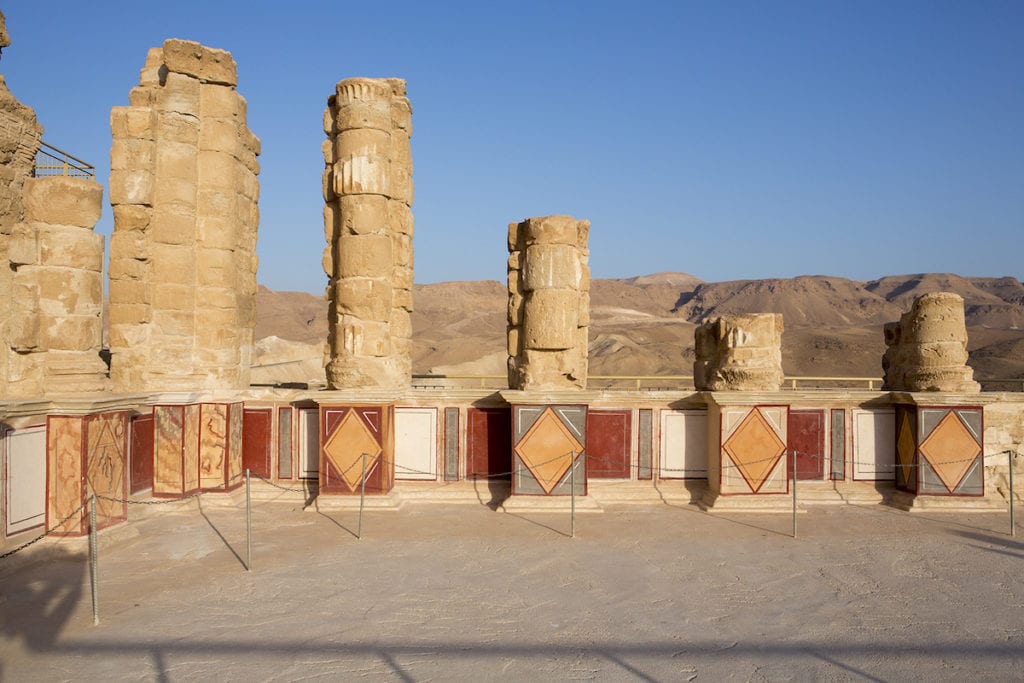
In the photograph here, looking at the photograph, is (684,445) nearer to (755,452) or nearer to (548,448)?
(755,452)

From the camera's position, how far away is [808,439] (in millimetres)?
10203

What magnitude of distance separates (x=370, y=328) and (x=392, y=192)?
2109 mm

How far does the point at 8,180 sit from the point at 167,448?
12.2ft

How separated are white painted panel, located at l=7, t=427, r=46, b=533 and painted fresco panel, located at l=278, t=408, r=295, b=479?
3274 mm

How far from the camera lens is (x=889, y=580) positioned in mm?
6566

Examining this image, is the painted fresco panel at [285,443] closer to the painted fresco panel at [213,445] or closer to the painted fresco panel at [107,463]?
the painted fresco panel at [213,445]

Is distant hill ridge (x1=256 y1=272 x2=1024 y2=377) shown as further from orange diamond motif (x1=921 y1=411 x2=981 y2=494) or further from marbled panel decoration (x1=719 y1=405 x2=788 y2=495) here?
orange diamond motif (x1=921 y1=411 x2=981 y2=494)

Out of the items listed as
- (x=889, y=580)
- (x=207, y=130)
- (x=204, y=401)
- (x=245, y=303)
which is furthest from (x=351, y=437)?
(x=889, y=580)

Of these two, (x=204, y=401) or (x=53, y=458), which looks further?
(x=204, y=401)

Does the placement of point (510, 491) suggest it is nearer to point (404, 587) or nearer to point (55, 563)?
point (404, 587)

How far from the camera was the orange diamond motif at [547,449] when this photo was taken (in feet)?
30.5

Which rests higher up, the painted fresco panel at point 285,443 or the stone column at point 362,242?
the stone column at point 362,242

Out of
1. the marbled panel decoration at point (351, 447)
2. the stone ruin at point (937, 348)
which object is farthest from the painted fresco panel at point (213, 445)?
the stone ruin at point (937, 348)

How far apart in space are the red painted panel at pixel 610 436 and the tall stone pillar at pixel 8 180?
708cm
